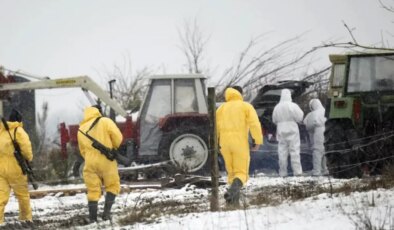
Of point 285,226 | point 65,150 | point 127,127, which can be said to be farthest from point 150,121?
point 285,226

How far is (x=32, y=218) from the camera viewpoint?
912cm

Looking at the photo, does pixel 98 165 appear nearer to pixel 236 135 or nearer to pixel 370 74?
pixel 236 135

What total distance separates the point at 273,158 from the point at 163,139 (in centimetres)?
231

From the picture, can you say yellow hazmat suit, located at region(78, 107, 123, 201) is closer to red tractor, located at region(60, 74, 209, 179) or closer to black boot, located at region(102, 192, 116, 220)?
black boot, located at region(102, 192, 116, 220)

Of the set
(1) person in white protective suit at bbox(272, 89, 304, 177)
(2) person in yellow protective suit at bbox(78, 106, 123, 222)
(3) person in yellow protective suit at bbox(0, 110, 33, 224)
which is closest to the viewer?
(2) person in yellow protective suit at bbox(78, 106, 123, 222)

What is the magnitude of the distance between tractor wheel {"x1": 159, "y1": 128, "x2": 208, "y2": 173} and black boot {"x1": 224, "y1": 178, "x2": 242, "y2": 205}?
16.1 ft

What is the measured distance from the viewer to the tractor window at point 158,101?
1388cm

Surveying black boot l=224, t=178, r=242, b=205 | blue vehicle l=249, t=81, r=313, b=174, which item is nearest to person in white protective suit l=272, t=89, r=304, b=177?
blue vehicle l=249, t=81, r=313, b=174

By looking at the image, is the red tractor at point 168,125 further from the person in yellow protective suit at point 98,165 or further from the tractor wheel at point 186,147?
the person in yellow protective suit at point 98,165

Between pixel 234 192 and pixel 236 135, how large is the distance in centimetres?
73

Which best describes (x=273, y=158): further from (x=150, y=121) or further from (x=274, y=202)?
(x=274, y=202)

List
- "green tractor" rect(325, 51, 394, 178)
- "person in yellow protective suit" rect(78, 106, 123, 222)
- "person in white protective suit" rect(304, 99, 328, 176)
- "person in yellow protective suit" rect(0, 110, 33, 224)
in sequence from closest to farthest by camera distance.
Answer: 1. "person in yellow protective suit" rect(78, 106, 123, 222)
2. "person in yellow protective suit" rect(0, 110, 33, 224)
3. "green tractor" rect(325, 51, 394, 178)
4. "person in white protective suit" rect(304, 99, 328, 176)

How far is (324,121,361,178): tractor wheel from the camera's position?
1092 cm

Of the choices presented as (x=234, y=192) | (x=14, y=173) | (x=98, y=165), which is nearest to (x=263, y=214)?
(x=234, y=192)
